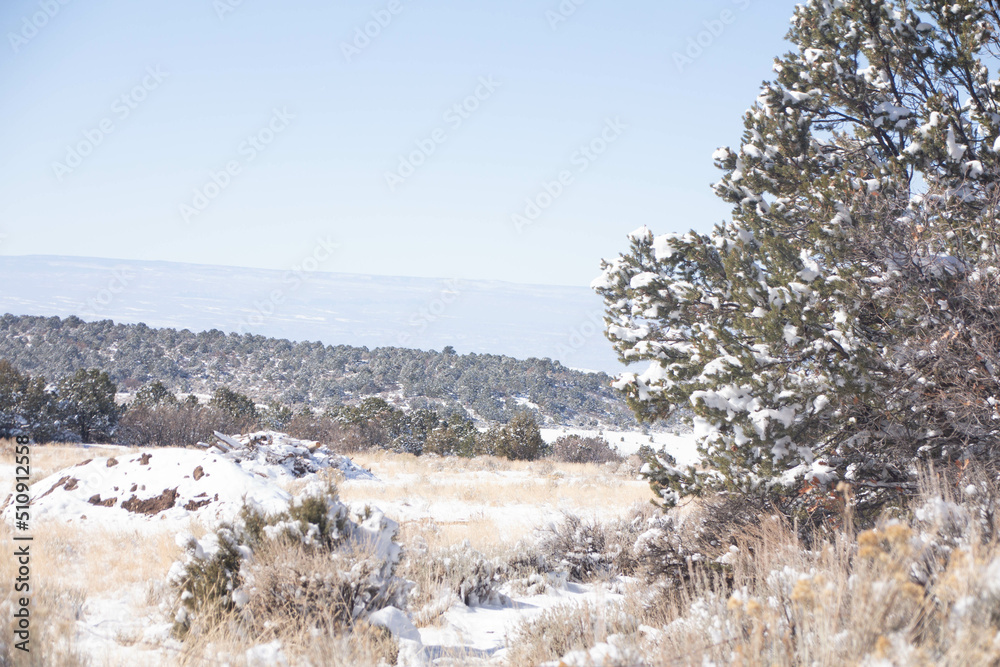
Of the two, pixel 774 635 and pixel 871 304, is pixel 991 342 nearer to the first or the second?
pixel 871 304

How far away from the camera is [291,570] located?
4695 mm

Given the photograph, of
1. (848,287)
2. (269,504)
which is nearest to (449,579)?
(269,504)

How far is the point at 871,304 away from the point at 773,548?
2851mm

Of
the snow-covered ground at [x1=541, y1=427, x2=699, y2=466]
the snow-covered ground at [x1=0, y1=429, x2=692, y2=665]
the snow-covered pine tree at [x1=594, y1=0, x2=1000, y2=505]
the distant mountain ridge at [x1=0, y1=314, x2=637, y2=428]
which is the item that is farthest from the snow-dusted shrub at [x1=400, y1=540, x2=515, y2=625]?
the distant mountain ridge at [x1=0, y1=314, x2=637, y2=428]

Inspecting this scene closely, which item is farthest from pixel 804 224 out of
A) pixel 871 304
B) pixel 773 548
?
pixel 773 548

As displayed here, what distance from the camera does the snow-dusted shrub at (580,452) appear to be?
2781 centimetres

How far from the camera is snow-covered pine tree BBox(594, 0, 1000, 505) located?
5855 mm

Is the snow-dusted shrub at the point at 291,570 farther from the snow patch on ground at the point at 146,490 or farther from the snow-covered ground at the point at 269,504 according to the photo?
the snow patch on ground at the point at 146,490

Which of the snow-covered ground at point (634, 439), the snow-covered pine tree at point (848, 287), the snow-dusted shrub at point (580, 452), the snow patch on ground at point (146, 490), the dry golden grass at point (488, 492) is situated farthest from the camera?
the snow-covered ground at point (634, 439)

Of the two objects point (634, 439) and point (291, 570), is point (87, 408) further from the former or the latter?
point (634, 439)

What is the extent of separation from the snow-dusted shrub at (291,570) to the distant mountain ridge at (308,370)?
38598 mm

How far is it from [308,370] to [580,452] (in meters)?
32.5

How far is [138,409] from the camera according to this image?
25422 mm

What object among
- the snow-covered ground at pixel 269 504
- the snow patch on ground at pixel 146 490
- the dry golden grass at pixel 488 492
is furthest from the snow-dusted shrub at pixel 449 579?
the snow patch on ground at pixel 146 490
